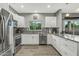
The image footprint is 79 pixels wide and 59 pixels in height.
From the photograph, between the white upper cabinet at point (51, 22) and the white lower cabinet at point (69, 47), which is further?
the white upper cabinet at point (51, 22)

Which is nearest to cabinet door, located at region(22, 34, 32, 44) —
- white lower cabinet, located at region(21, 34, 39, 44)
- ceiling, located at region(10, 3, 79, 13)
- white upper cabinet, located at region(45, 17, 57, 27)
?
white lower cabinet, located at region(21, 34, 39, 44)

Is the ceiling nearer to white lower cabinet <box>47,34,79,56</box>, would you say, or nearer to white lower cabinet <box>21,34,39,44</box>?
white lower cabinet <box>21,34,39,44</box>

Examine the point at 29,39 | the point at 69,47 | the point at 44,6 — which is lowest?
the point at 29,39

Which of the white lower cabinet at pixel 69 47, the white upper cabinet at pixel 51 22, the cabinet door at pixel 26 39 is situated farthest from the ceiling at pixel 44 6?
the white lower cabinet at pixel 69 47

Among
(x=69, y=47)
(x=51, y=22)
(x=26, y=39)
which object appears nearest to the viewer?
(x=69, y=47)

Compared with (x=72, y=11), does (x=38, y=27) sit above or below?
below

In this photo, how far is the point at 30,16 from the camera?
8.23 meters

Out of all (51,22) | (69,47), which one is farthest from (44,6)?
(69,47)

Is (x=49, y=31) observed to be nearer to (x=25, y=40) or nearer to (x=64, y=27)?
(x=64, y=27)

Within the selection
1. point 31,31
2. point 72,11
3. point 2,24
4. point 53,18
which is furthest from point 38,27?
point 2,24

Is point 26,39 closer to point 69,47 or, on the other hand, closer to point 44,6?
point 44,6

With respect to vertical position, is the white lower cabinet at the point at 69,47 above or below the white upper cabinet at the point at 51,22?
below

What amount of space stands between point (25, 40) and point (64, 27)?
8.44ft

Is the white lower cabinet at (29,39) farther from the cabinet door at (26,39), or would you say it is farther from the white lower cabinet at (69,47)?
the white lower cabinet at (69,47)
